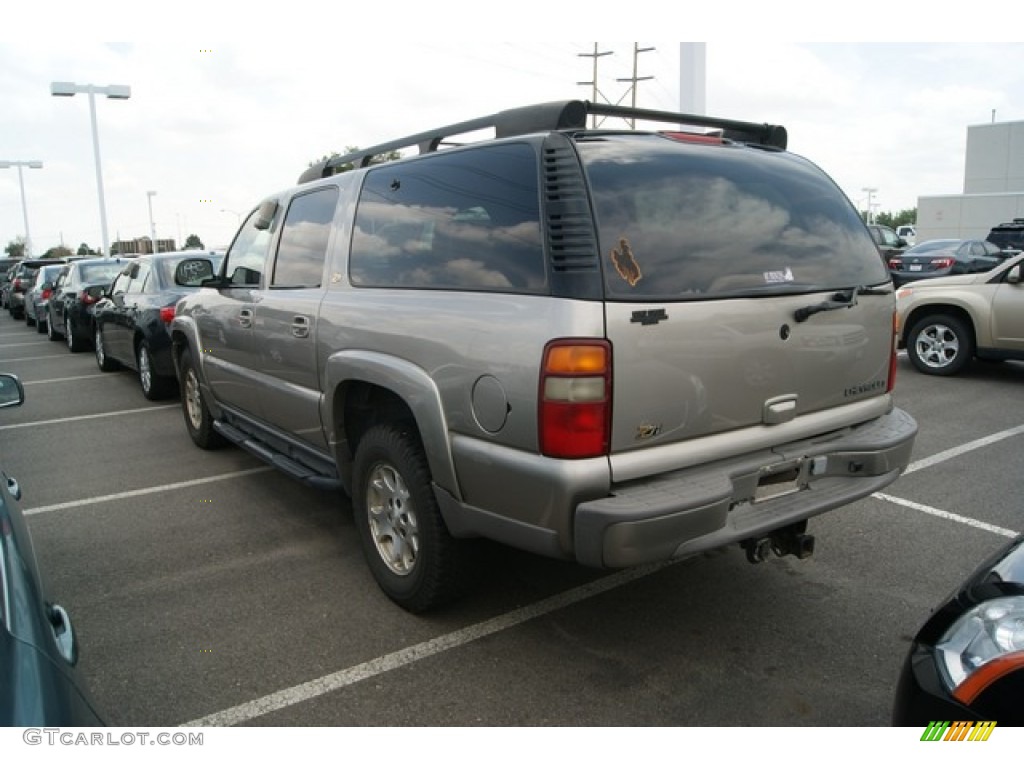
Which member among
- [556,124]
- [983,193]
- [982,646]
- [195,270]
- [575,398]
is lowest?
[982,646]

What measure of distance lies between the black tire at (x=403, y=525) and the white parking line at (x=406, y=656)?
0.63 feet

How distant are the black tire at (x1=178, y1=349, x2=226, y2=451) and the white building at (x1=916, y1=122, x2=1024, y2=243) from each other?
37456 mm

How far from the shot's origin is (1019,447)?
603 centimetres

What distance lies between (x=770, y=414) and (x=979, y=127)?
48670 millimetres

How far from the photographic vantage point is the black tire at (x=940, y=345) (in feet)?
28.8

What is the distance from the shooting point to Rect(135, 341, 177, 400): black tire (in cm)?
846

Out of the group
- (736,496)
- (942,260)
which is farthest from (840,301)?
(942,260)

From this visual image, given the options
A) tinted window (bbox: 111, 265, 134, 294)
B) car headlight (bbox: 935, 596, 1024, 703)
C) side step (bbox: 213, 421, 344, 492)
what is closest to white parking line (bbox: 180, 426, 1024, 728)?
side step (bbox: 213, 421, 344, 492)

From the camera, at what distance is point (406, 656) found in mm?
3174

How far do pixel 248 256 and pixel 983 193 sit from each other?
4567cm

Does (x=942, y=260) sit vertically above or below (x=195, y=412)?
above

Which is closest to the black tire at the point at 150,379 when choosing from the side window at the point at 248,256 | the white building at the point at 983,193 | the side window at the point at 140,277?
the side window at the point at 140,277

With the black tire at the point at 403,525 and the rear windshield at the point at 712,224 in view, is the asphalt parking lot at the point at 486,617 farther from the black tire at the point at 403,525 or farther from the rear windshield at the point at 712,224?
the rear windshield at the point at 712,224

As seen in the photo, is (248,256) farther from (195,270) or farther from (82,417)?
(82,417)
